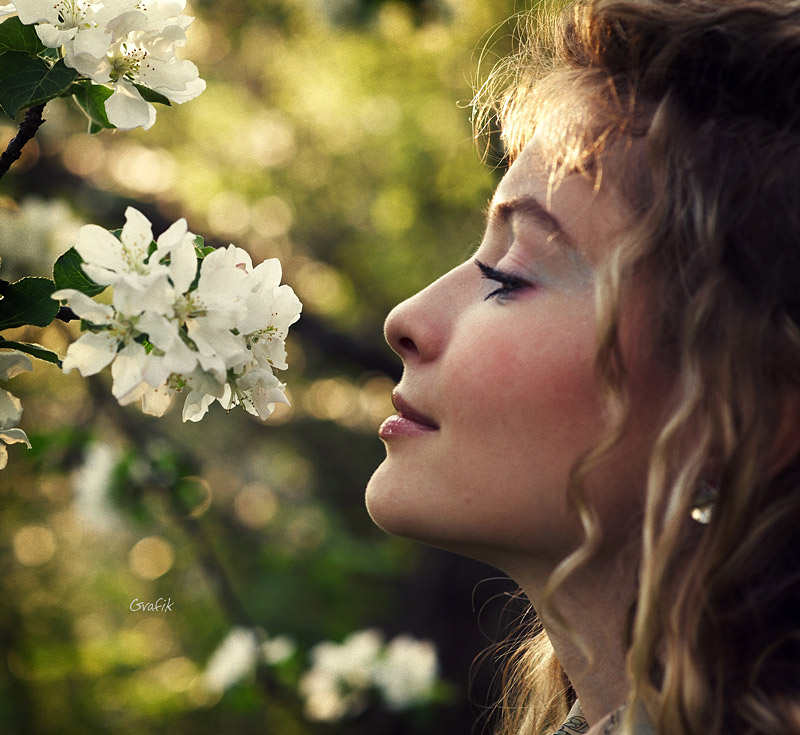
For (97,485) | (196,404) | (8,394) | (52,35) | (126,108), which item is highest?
(52,35)

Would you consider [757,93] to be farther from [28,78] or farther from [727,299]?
[28,78]

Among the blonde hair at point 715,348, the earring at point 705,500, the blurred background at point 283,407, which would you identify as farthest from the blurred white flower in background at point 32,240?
the earring at point 705,500

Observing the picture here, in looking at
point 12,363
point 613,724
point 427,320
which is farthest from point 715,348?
point 12,363

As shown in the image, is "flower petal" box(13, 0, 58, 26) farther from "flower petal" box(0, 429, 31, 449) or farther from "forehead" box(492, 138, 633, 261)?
"forehead" box(492, 138, 633, 261)

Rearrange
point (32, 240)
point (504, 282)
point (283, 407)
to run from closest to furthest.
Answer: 1. point (504, 282)
2. point (32, 240)
3. point (283, 407)

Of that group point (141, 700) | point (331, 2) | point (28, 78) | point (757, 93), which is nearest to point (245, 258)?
point (28, 78)

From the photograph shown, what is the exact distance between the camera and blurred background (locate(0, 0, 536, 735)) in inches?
146

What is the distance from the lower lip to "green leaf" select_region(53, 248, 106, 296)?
1.66 ft

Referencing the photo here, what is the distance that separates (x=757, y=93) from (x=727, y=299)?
1.12ft

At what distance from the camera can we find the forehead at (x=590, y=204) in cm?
122

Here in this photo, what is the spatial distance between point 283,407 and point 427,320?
5588 mm

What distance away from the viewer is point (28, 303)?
997 millimetres

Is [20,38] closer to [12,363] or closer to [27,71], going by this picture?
[27,71]

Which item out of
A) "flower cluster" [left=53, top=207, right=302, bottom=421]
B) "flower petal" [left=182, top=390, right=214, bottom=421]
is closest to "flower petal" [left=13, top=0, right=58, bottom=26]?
"flower cluster" [left=53, top=207, right=302, bottom=421]
